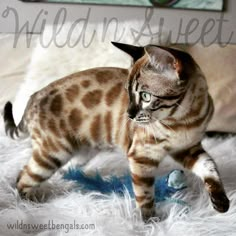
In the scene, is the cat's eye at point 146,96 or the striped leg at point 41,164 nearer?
the cat's eye at point 146,96

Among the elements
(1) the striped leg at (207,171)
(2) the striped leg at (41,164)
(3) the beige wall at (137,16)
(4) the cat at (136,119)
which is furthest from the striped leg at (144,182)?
(3) the beige wall at (137,16)

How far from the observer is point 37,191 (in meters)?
1.09

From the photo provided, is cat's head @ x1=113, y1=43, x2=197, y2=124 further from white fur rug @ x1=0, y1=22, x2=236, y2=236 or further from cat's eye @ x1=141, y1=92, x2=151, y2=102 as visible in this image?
white fur rug @ x1=0, y1=22, x2=236, y2=236

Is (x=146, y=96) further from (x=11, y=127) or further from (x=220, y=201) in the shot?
(x=11, y=127)

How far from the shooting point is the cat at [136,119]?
2.79 ft

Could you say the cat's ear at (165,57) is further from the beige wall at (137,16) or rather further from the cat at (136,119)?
the beige wall at (137,16)

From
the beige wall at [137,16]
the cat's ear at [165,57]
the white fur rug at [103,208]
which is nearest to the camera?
the cat's ear at [165,57]

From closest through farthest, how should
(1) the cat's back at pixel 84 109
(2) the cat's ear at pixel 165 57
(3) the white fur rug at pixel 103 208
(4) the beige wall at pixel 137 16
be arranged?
(2) the cat's ear at pixel 165 57, (3) the white fur rug at pixel 103 208, (1) the cat's back at pixel 84 109, (4) the beige wall at pixel 137 16

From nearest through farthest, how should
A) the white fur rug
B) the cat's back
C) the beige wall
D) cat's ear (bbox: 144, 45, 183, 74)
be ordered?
cat's ear (bbox: 144, 45, 183, 74) → the white fur rug → the cat's back → the beige wall

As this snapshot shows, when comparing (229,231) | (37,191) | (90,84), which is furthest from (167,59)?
(37,191)

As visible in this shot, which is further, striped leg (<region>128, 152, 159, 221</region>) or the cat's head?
striped leg (<region>128, 152, 159, 221</region>)

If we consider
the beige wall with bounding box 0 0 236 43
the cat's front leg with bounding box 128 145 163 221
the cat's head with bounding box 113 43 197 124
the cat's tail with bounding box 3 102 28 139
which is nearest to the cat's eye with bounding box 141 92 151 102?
the cat's head with bounding box 113 43 197 124

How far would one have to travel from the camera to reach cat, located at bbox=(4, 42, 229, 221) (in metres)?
0.85

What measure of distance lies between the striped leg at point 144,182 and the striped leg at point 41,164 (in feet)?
0.66
